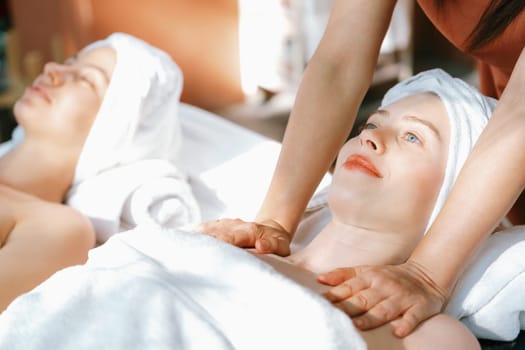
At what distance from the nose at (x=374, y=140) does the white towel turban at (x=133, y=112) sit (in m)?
0.79

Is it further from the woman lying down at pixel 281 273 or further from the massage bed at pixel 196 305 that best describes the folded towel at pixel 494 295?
the woman lying down at pixel 281 273

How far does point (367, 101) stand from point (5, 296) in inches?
120

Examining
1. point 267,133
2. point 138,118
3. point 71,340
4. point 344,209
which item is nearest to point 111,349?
point 71,340

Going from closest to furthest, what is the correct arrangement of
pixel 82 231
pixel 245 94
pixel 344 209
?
1. pixel 344 209
2. pixel 82 231
3. pixel 245 94

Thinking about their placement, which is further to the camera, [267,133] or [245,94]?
[245,94]

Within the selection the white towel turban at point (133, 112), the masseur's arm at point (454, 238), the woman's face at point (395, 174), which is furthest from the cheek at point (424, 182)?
the white towel turban at point (133, 112)

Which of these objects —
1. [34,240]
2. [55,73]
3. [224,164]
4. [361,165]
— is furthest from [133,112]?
[361,165]

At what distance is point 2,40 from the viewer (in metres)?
3.62

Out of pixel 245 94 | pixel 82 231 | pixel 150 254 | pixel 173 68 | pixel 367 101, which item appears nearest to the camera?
pixel 150 254

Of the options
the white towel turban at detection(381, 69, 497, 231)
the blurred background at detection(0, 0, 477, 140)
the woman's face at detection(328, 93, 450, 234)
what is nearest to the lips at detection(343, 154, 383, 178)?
the woman's face at detection(328, 93, 450, 234)

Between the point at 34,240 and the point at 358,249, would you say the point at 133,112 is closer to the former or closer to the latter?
the point at 34,240

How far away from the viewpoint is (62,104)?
178cm

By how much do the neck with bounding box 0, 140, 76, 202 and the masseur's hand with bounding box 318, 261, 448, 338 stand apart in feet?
3.24

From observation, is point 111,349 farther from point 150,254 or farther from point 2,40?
point 2,40
